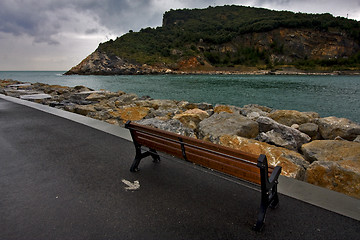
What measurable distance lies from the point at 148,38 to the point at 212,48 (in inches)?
1399

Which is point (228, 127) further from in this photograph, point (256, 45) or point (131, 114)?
point (256, 45)

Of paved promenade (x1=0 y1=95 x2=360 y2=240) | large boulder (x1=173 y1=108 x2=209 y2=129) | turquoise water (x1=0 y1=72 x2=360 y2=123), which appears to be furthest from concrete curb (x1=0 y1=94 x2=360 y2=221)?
turquoise water (x1=0 y1=72 x2=360 y2=123)

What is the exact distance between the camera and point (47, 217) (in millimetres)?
2178

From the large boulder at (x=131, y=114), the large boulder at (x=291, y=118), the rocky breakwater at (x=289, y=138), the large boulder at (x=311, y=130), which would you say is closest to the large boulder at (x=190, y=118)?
the rocky breakwater at (x=289, y=138)

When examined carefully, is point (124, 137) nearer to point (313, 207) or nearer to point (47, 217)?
point (47, 217)

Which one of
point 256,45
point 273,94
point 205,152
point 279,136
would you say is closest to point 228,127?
point 279,136

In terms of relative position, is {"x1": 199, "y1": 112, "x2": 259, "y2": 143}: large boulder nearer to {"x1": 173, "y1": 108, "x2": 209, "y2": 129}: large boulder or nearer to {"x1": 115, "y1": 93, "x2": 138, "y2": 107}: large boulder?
{"x1": 173, "y1": 108, "x2": 209, "y2": 129}: large boulder

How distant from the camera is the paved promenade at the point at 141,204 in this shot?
1958 millimetres

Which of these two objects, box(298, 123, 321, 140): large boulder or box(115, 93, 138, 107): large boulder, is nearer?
box(298, 123, 321, 140): large boulder

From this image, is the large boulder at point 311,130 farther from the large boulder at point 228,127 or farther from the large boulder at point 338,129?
the large boulder at point 228,127

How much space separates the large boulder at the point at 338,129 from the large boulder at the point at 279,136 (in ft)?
3.83

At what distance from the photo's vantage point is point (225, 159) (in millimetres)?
2105

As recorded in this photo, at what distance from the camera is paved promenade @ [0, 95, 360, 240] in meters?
1.96

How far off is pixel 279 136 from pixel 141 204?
13.2ft
